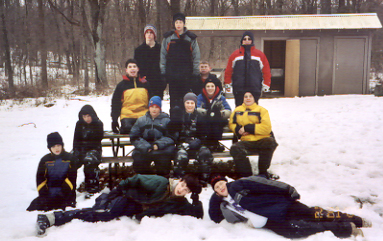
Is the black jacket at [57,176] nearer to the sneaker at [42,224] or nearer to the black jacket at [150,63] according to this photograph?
the sneaker at [42,224]

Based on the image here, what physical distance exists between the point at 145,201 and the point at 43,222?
95 centimetres

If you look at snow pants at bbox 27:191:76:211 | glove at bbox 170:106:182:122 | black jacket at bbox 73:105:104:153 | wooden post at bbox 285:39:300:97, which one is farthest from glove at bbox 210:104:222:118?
wooden post at bbox 285:39:300:97

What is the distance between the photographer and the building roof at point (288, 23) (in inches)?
479

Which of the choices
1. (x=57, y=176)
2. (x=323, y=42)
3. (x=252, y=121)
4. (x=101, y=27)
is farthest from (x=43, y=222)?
(x=101, y=27)

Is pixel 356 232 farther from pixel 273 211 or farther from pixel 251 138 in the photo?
pixel 251 138

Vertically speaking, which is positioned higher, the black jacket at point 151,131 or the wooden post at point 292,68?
the wooden post at point 292,68

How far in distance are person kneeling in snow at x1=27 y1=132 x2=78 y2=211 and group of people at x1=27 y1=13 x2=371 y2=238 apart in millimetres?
10

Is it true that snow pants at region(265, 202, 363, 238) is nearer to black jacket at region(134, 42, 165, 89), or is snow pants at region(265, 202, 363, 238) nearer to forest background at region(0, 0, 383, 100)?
black jacket at region(134, 42, 165, 89)

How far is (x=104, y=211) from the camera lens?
122 inches

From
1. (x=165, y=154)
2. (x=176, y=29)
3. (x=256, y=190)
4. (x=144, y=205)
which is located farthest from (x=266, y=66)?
(x=144, y=205)

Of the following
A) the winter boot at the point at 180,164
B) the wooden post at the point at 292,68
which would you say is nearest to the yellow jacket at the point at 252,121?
the winter boot at the point at 180,164

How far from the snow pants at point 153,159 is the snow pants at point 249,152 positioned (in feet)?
2.78

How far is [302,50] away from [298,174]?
31.3 ft

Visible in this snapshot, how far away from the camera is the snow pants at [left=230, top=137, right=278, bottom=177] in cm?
398
